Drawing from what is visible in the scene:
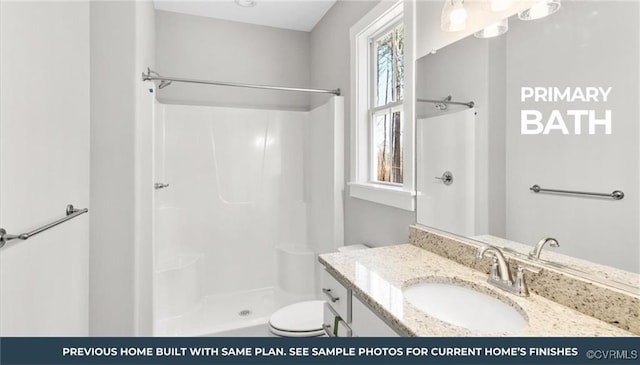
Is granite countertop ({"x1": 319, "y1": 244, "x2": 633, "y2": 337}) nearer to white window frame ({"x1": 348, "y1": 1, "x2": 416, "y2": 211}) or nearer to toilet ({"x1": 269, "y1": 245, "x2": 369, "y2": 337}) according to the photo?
white window frame ({"x1": 348, "y1": 1, "x2": 416, "y2": 211})

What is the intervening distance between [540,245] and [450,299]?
0.35 metres

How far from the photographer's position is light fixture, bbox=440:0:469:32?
4.23 ft

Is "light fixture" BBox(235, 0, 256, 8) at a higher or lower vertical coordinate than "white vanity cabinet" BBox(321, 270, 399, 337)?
higher

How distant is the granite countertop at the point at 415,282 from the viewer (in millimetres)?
773

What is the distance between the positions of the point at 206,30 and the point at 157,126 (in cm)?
107

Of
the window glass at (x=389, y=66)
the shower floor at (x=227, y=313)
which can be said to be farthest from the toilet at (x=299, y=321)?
the window glass at (x=389, y=66)

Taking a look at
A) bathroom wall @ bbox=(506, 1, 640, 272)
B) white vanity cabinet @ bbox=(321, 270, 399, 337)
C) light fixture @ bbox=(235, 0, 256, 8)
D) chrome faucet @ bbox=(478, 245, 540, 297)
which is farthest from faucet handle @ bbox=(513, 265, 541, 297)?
light fixture @ bbox=(235, 0, 256, 8)

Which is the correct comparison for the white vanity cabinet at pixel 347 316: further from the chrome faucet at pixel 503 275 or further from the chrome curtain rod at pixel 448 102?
the chrome curtain rod at pixel 448 102
